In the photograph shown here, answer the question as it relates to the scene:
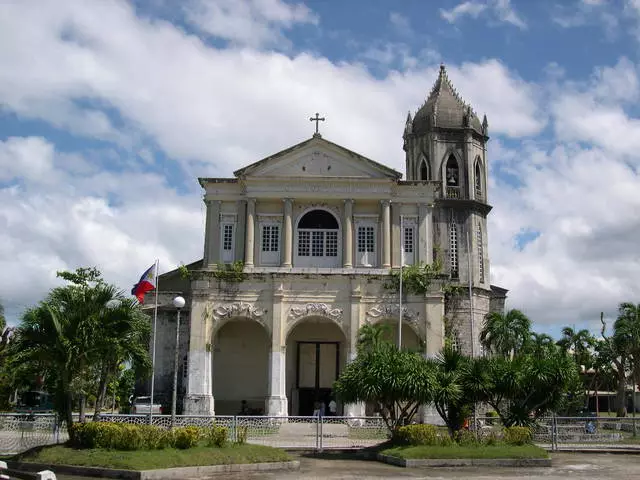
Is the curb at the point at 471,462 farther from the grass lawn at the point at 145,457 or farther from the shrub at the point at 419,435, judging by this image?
the grass lawn at the point at 145,457

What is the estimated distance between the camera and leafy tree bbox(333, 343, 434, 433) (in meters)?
23.8

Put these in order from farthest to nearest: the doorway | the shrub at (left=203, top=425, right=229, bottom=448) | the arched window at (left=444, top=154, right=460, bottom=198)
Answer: the arched window at (left=444, top=154, right=460, bottom=198) → the doorway → the shrub at (left=203, top=425, right=229, bottom=448)

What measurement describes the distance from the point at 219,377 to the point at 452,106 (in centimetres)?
2208

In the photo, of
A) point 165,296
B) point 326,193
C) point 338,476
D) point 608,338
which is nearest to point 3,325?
point 165,296

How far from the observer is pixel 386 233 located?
40500 mm

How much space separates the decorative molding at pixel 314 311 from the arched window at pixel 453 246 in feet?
29.6

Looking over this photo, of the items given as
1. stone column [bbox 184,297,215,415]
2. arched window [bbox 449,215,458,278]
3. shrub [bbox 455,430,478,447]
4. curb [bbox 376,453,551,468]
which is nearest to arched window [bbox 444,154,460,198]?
arched window [bbox 449,215,458,278]

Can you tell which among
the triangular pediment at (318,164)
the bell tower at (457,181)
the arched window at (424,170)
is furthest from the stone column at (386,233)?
the arched window at (424,170)

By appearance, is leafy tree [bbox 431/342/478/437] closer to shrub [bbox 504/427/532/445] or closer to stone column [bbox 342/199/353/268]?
shrub [bbox 504/427/532/445]

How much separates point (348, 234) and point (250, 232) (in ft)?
17.4

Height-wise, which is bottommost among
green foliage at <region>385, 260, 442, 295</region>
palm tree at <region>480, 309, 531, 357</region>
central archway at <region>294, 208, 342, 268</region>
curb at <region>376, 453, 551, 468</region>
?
curb at <region>376, 453, 551, 468</region>

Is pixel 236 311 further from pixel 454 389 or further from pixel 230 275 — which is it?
pixel 454 389

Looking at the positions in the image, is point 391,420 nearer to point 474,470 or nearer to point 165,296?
point 474,470

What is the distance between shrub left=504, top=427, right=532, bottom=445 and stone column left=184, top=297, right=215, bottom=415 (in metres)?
17.7
